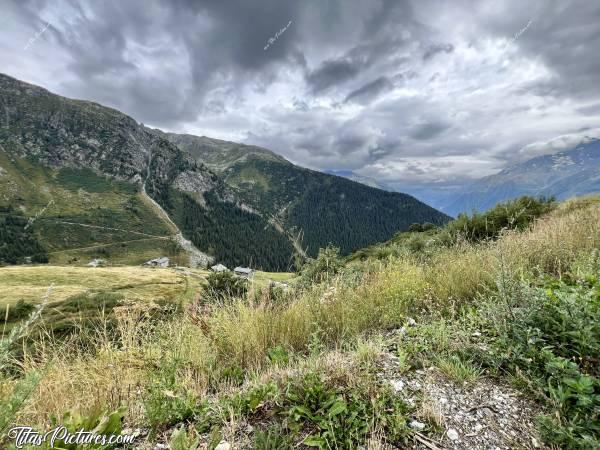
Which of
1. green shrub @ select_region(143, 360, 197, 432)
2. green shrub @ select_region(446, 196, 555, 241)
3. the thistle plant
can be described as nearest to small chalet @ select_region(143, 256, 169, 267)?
green shrub @ select_region(446, 196, 555, 241)

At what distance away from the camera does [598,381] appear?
2656mm

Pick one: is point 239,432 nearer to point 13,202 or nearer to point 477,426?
point 477,426

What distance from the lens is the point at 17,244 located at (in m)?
140

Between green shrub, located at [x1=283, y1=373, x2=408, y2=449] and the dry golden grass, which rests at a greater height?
green shrub, located at [x1=283, y1=373, x2=408, y2=449]

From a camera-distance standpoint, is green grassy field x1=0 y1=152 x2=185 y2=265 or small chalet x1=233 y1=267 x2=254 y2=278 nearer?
small chalet x1=233 y1=267 x2=254 y2=278

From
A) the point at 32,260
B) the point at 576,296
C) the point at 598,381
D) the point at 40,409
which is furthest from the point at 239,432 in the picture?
the point at 32,260

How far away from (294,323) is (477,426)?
2.83 m

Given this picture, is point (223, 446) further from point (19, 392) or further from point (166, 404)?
point (19, 392)

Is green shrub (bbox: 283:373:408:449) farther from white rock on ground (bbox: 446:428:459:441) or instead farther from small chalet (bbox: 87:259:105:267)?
small chalet (bbox: 87:259:105:267)

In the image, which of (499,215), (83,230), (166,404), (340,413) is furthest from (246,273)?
(83,230)

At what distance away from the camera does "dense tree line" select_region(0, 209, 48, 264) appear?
13362 cm

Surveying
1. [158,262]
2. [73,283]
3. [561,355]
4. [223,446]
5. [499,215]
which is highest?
[499,215]

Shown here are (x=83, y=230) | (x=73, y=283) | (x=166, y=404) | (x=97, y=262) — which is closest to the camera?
(x=166, y=404)

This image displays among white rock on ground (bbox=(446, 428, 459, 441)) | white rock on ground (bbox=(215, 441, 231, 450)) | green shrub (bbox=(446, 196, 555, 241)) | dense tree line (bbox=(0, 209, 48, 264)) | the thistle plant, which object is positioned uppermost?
green shrub (bbox=(446, 196, 555, 241))
